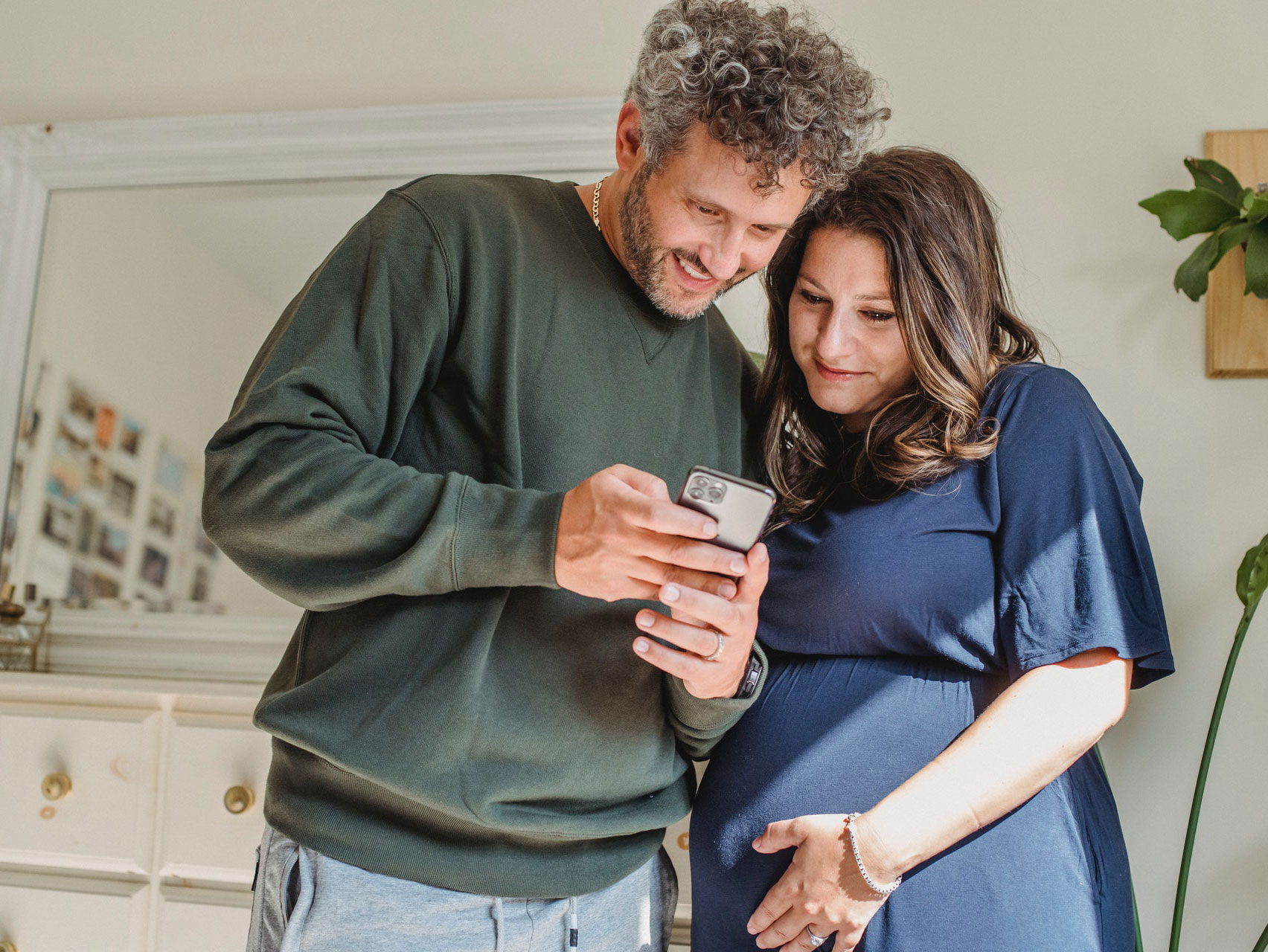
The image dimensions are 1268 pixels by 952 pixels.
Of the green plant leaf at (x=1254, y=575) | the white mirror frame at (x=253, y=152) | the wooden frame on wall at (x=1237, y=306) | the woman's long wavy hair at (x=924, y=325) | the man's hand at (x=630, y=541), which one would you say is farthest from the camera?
the white mirror frame at (x=253, y=152)

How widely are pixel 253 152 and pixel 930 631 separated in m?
1.58

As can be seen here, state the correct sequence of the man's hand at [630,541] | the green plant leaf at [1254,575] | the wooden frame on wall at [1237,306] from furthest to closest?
the wooden frame on wall at [1237,306]
the green plant leaf at [1254,575]
the man's hand at [630,541]

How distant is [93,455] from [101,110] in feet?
2.34

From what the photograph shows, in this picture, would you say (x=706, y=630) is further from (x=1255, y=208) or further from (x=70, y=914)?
(x=70, y=914)

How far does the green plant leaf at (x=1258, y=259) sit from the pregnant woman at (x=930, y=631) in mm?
449

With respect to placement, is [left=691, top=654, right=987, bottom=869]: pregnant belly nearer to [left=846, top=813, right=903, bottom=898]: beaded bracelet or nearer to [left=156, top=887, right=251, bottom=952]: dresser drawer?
[left=846, top=813, right=903, bottom=898]: beaded bracelet

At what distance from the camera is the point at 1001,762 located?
1.01 metres

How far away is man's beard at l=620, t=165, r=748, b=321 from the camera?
1.16m

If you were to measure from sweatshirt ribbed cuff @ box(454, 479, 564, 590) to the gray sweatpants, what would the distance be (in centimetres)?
35

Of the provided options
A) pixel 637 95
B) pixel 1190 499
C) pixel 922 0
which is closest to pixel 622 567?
pixel 637 95

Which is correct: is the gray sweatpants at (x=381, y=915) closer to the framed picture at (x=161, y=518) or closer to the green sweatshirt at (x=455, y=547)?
the green sweatshirt at (x=455, y=547)

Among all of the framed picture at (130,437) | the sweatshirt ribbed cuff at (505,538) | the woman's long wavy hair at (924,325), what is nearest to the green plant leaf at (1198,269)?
the woman's long wavy hair at (924,325)

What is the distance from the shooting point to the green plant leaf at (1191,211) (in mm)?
1485

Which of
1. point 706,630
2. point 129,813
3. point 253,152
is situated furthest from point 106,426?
point 706,630
